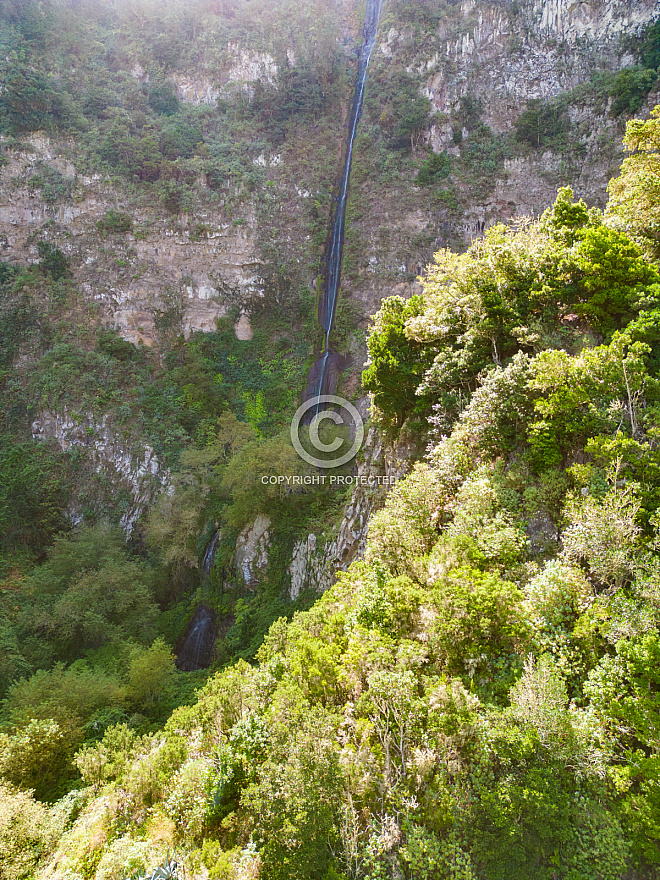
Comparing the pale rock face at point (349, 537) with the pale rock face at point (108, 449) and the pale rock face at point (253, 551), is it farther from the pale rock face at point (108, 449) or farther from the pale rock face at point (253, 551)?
the pale rock face at point (108, 449)

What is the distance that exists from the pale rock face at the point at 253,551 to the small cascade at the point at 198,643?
2.75 metres

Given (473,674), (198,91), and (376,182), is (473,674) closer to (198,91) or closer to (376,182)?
(376,182)

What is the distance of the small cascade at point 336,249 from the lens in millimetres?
32094

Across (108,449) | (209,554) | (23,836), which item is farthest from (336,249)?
(23,836)

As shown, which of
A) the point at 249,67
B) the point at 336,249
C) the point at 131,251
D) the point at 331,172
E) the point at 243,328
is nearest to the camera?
the point at 131,251

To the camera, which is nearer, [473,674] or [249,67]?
[473,674]

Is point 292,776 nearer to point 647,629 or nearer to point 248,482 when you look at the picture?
point 647,629

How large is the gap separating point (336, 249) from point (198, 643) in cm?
2820

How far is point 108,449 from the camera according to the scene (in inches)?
1148

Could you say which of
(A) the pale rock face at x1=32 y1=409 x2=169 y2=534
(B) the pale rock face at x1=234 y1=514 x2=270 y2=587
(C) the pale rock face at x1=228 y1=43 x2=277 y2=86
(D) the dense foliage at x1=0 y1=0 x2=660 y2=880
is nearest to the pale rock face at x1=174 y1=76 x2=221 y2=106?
(C) the pale rock face at x1=228 y1=43 x2=277 y2=86

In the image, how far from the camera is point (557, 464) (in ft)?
33.1

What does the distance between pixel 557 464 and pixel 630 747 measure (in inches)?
207

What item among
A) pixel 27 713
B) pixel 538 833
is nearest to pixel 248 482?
pixel 27 713

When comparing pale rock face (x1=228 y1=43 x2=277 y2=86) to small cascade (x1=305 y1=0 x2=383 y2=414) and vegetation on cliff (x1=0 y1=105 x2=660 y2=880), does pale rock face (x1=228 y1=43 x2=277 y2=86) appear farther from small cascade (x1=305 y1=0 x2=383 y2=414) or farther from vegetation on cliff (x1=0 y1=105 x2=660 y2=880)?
vegetation on cliff (x1=0 y1=105 x2=660 y2=880)
